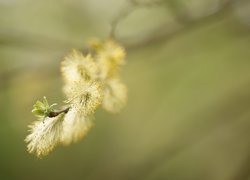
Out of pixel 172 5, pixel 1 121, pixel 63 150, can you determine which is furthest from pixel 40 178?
pixel 172 5

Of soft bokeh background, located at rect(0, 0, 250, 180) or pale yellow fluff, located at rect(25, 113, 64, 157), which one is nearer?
pale yellow fluff, located at rect(25, 113, 64, 157)

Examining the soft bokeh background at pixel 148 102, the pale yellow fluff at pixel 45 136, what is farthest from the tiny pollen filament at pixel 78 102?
the soft bokeh background at pixel 148 102

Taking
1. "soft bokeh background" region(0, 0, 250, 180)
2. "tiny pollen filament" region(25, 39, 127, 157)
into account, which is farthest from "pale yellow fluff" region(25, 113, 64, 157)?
"soft bokeh background" region(0, 0, 250, 180)

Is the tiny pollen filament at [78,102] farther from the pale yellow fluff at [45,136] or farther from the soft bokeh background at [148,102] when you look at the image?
the soft bokeh background at [148,102]

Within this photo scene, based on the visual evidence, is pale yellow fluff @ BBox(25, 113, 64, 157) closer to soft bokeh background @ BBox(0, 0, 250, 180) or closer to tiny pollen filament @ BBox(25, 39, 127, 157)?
tiny pollen filament @ BBox(25, 39, 127, 157)

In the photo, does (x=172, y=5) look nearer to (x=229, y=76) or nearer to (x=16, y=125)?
(x=229, y=76)

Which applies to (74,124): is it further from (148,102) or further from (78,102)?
(148,102)

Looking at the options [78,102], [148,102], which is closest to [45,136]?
[78,102]

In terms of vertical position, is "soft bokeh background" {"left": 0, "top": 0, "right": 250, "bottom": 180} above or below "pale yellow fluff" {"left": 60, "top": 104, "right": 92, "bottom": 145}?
above
